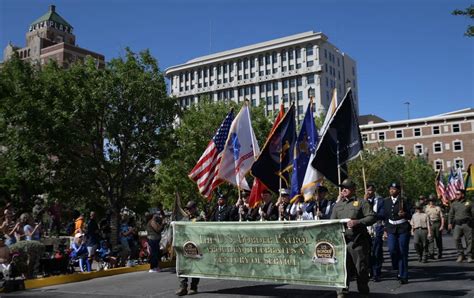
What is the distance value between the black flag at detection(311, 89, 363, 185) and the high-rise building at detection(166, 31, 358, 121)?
83.4m

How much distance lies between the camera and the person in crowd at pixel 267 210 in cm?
1092

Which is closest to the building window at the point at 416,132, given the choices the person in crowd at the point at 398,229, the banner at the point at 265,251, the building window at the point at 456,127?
the building window at the point at 456,127

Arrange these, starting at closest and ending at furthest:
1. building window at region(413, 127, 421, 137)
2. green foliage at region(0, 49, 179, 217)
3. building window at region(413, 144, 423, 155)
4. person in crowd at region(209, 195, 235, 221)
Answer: person in crowd at region(209, 195, 235, 221) → green foliage at region(0, 49, 179, 217) → building window at region(413, 144, 423, 155) → building window at region(413, 127, 421, 137)

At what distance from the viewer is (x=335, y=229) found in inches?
289

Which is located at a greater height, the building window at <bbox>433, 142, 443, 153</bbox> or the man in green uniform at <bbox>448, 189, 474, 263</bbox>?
the building window at <bbox>433, 142, 443, 153</bbox>

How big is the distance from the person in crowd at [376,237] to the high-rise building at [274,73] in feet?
269

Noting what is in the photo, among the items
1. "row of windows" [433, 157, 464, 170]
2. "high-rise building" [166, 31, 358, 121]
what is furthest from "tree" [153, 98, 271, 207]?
"high-rise building" [166, 31, 358, 121]

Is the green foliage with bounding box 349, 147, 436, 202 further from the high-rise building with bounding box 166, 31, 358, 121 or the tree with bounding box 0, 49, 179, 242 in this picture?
the high-rise building with bounding box 166, 31, 358, 121

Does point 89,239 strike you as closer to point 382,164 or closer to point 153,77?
point 153,77

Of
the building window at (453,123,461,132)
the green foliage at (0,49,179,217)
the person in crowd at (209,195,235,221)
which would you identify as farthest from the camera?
the building window at (453,123,461,132)

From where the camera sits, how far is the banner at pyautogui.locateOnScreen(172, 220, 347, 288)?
7402 millimetres

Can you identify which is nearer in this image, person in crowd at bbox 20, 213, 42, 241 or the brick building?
person in crowd at bbox 20, 213, 42, 241

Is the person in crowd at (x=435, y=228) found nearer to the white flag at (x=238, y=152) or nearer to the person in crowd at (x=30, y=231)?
the white flag at (x=238, y=152)

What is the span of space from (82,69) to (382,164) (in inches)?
1242
